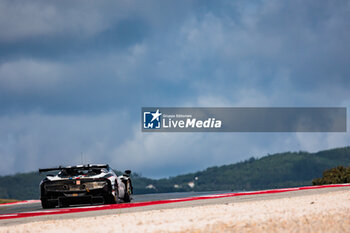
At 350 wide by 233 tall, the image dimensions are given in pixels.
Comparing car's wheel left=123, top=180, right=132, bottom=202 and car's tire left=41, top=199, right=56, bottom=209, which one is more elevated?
car's wheel left=123, top=180, right=132, bottom=202

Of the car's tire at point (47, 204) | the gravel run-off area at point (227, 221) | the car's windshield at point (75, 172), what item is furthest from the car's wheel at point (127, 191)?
the gravel run-off area at point (227, 221)

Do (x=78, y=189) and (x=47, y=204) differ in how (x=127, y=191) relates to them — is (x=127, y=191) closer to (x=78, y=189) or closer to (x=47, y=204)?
(x=78, y=189)

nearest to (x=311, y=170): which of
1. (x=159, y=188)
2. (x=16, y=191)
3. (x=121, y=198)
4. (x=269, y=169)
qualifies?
(x=269, y=169)

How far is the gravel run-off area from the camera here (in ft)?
27.0

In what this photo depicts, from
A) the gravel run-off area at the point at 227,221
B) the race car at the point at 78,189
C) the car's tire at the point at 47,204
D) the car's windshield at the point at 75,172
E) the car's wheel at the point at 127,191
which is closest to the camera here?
the gravel run-off area at the point at 227,221

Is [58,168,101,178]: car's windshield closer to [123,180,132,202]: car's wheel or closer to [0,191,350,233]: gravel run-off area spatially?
[123,180,132,202]: car's wheel

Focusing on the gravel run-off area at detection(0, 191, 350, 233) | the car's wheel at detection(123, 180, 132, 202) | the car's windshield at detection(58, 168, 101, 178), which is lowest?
the gravel run-off area at detection(0, 191, 350, 233)

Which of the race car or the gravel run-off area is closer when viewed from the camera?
the gravel run-off area

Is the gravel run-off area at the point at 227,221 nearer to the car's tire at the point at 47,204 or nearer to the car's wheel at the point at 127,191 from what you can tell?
the car's tire at the point at 47,204

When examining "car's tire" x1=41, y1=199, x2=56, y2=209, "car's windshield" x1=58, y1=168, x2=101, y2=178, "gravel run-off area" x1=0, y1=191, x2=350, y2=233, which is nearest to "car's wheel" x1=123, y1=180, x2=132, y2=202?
"car's windshield" x1=58, y1=168, x2=101, y2=178

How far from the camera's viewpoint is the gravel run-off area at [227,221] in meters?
8.23

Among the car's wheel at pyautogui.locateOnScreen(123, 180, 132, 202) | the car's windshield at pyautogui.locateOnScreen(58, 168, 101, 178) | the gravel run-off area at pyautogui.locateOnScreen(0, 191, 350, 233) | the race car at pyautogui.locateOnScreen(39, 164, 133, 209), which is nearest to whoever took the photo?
the gravel run-off area at pyautogui.locateOnScreen(0, 191, 350, 233)

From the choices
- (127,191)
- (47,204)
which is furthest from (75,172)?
(127,191)

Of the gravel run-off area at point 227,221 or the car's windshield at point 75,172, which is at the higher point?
the car's windshield at point 75,172
